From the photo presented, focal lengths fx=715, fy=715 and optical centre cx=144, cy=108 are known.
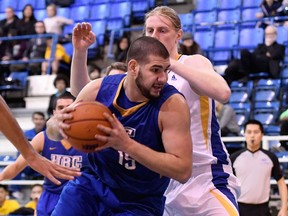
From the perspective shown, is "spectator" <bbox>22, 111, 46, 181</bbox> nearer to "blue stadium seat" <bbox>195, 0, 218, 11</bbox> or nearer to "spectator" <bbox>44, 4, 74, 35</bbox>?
"spectator" <bbox>44, 4, 74, 35</bbox>

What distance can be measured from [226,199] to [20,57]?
33.5ft

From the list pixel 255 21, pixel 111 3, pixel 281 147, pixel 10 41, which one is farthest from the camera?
pixel 111 3

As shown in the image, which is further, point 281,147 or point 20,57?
point 20,57

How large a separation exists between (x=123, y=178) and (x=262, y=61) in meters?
7.94

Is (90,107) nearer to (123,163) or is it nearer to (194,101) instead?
(123,163)

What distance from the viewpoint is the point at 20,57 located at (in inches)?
559

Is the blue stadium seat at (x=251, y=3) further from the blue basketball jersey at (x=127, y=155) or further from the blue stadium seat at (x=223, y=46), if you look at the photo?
the blue basketball jersey at (x=127, y=155)

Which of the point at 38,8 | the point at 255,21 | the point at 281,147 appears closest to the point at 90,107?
the point at 281,147

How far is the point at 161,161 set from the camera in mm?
3758

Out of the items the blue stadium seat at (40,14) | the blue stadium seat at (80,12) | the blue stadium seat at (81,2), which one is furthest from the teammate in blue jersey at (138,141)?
the blue stadium seat at (40,14)

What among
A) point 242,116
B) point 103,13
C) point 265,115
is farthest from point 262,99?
point 103,13

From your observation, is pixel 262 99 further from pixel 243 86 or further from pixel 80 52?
pixel 80 52

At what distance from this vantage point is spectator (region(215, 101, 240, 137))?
10142 millimetres

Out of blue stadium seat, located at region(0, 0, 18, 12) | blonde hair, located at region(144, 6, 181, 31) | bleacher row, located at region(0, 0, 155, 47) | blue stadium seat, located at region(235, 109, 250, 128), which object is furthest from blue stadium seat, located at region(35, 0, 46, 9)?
blonde hair, located at region(144, 6, 181, 31)
